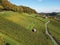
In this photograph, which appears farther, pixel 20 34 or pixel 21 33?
pixel 21 33

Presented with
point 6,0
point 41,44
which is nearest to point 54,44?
point 41,44

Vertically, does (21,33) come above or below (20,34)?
below

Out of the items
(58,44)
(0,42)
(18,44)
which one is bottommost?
(58,44)

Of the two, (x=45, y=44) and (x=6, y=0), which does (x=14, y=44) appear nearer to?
(x=45, y=44)

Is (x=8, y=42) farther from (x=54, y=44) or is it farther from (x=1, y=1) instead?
(x=1, y=1)

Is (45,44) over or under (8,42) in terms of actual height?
under

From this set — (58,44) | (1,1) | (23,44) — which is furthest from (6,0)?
(23,44)

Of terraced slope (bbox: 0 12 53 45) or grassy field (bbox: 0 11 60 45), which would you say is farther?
terraced slope (bbox: 0 12 53 45)

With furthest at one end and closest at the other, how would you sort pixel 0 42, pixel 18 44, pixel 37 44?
pixel 37 44
pixel 18 44
pixel 0 42

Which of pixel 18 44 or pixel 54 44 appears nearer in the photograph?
pixel 18 44

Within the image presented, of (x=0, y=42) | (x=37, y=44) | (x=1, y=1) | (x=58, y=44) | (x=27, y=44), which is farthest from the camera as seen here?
(x=1, y=1)

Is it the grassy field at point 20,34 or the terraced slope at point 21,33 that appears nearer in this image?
the grassy field at point 20,34
